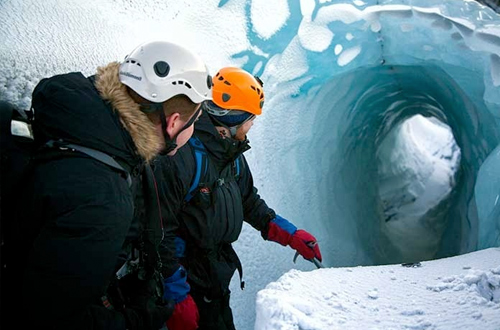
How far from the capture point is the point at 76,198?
1.19 meters

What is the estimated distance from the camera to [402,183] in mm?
7488

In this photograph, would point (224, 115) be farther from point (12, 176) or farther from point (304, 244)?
point (12, 176)

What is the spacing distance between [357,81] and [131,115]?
3852 mm

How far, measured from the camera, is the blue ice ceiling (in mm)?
3881

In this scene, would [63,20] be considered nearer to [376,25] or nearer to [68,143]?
[68,143]

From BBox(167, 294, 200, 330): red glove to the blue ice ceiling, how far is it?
1.87 meters

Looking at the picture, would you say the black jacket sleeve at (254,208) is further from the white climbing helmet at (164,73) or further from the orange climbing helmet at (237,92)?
the white climbing helmet at (164,73)

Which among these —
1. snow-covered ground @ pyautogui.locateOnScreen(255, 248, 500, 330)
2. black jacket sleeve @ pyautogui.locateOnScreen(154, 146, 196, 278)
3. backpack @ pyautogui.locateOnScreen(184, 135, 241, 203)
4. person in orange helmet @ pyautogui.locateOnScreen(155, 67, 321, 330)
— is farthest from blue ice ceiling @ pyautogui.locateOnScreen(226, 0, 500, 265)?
black jacket sleeve @ pyautogui.locateOnScreen(154, 146, 196, 278)

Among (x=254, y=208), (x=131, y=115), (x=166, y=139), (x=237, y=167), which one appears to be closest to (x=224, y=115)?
(x=237, y=167)

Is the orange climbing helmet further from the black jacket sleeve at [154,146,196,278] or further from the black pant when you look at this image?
the black pant

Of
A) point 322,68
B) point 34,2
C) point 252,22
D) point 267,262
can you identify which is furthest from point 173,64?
point 322,68

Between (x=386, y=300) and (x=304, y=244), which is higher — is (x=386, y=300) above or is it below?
above

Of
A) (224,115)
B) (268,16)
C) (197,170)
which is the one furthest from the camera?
(268,16)

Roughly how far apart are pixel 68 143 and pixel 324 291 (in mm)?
1212
